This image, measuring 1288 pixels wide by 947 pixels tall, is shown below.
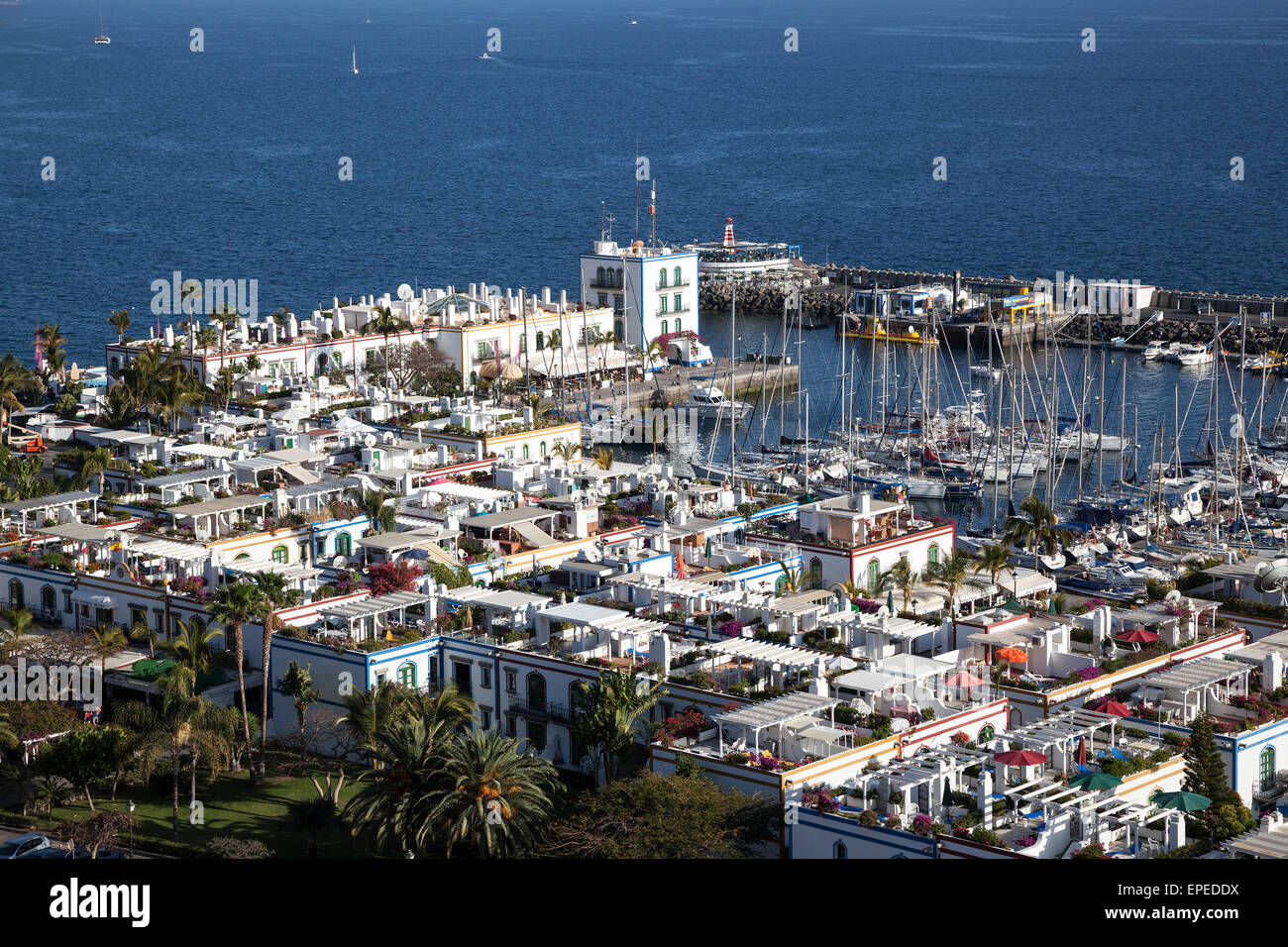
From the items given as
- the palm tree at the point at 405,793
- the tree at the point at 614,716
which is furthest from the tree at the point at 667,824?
the tree at the point at 614,716

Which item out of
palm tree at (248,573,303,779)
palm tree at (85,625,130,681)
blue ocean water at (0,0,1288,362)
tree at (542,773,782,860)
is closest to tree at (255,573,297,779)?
palm tree at (248,573,303,779)

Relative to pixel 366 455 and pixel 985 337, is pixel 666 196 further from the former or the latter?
pixel 366 455

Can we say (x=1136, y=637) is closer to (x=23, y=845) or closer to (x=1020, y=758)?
(x=1020, y=758)

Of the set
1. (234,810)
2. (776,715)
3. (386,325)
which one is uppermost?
(386,325)

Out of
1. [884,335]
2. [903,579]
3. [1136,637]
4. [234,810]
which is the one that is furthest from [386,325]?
[1136,637]

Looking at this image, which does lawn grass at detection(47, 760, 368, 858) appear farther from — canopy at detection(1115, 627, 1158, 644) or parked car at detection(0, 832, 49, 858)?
canopy at detection(1115, 627, 1158, 644)
